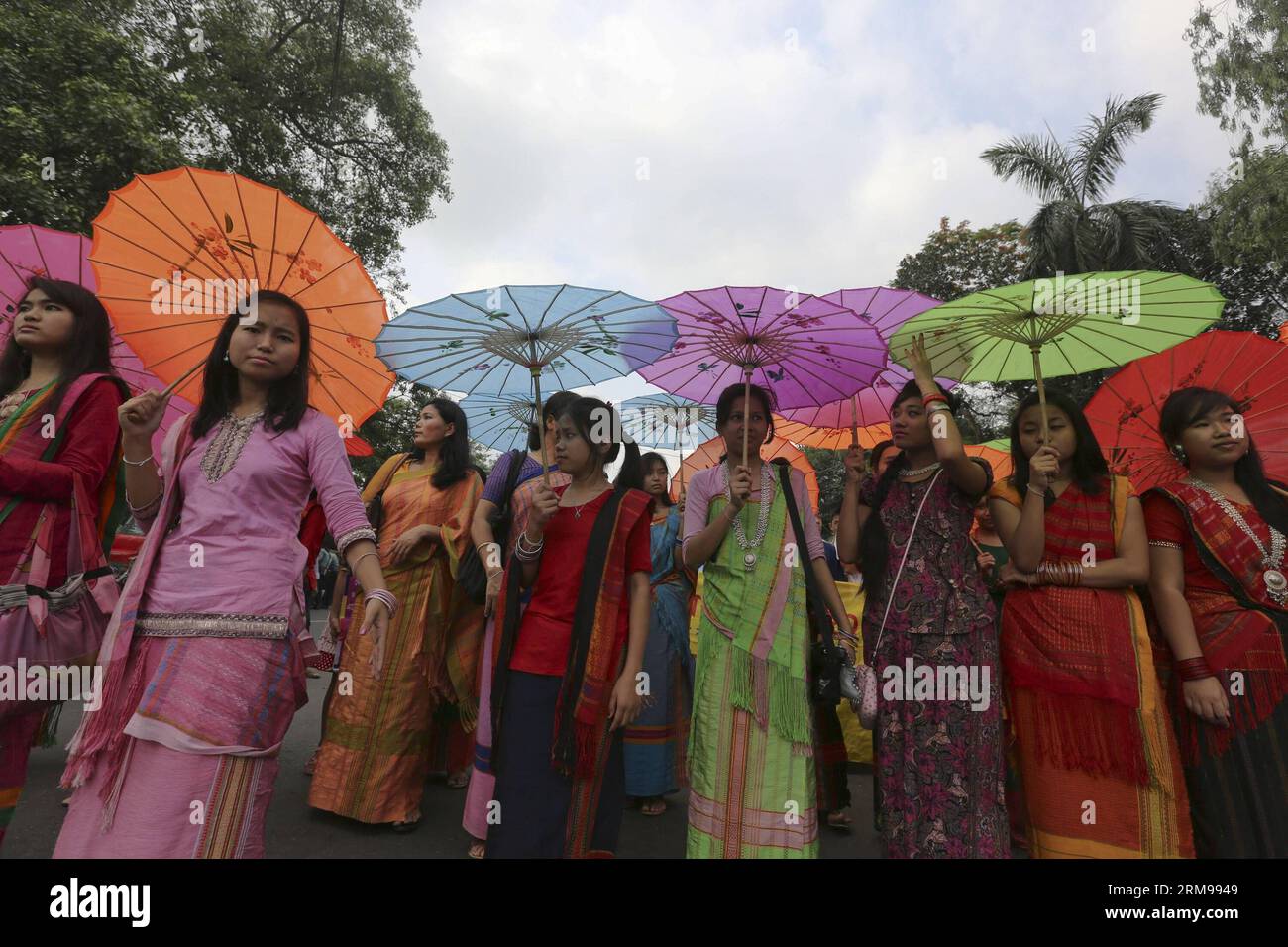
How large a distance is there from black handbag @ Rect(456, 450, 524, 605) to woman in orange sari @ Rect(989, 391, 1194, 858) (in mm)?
1980

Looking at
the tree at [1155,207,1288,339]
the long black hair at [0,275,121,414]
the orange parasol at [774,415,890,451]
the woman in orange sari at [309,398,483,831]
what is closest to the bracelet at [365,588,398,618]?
the long black hair at [0,275,121,414]

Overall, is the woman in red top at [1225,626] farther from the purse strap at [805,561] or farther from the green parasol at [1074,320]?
the purse strap at [805,561]

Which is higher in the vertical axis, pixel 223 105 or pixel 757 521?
pixel 223 105

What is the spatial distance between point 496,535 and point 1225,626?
282cm

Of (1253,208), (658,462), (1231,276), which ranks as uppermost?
(1231,276)

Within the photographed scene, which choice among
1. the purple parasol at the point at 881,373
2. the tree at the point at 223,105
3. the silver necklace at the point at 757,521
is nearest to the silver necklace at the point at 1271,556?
the purple parasol at the point at 881,373

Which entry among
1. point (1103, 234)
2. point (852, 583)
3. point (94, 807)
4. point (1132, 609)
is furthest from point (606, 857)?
point (1103, 234)

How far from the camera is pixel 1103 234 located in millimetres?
15289

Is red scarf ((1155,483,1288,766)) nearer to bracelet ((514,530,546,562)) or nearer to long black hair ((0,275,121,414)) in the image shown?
bracelet ((514,530,546,562))

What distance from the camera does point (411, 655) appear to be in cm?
393

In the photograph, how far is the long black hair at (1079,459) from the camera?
2.89m

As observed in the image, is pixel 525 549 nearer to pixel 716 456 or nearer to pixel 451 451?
pixel 451 451

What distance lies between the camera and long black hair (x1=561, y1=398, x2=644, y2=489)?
2926 millimetres

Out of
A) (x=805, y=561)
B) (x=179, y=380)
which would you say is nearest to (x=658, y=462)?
(x=805, y=561)
